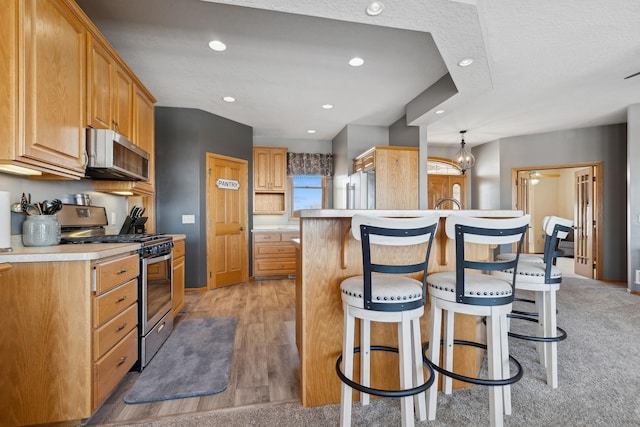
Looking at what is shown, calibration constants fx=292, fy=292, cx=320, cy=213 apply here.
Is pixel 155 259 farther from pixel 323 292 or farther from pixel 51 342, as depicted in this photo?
pixel 323 292

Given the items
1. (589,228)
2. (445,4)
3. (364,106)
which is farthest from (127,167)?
(589,228)

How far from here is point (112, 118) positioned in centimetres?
232

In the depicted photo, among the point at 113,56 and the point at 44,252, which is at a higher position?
the point at 113,56

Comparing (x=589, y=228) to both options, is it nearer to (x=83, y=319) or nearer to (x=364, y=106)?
(x=364, y=106)

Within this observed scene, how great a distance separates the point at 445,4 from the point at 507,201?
5057 mm

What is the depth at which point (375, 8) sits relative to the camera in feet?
5.78

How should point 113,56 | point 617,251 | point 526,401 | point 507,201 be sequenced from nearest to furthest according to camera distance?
point 526,401 → point 113,56 → point 617,251 → point 507,201

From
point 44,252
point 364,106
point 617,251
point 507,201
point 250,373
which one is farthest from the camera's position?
point 507,201

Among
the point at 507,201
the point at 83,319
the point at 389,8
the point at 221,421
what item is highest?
the point at 389,8

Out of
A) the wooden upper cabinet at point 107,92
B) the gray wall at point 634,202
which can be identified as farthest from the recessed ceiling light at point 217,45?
the gray wall at point 634,202

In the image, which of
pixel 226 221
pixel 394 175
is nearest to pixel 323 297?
pixel 394 175

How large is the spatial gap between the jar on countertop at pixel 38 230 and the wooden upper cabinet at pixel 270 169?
3.59 m

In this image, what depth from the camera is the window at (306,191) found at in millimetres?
5836

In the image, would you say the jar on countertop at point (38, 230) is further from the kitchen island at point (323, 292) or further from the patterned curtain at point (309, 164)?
the patterned curtain at point (309, 164)
